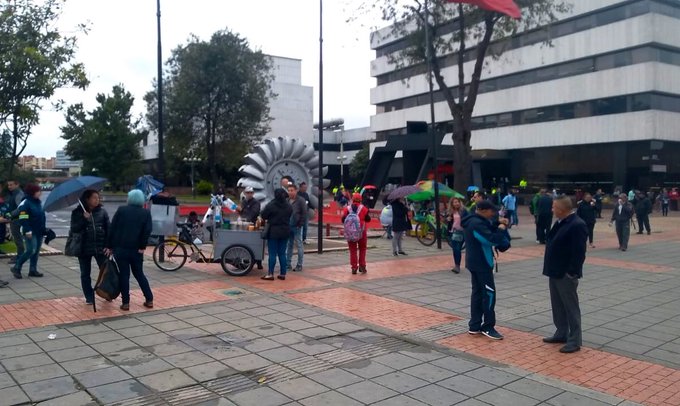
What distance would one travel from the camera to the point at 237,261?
11367mm

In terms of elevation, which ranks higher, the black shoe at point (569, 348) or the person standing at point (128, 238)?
the person standing at point (128, 238)

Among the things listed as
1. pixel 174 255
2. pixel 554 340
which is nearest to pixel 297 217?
pixel 174 255

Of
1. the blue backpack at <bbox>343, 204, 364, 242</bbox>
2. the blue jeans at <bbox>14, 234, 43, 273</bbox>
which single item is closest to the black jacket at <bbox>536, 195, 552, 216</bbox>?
the blue backpack at <bbox>343, 204, 364, 242</bbox>

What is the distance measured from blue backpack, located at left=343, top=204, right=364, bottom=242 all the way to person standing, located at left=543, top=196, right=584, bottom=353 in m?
5.28

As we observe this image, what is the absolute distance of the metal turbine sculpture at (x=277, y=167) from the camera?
51.6 ft

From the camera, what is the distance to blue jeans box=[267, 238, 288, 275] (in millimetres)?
10694

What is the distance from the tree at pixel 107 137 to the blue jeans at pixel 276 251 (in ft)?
156

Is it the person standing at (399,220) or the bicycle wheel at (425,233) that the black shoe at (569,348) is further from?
the bicycle wheel at (425,233)

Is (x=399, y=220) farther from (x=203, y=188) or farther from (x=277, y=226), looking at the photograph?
(x=203, y=188)

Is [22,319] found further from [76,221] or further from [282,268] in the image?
[282,268]

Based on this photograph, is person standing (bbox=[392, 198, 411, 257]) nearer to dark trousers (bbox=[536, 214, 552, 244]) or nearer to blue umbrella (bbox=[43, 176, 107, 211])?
dark trousers (bbox=[536, 214, 552, 244])

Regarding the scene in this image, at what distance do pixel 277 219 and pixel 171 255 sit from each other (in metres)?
2.77

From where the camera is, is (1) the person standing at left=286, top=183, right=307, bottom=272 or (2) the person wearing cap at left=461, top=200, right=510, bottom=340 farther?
(1) the person standing at left=286, top=183, right=307, bottom=272

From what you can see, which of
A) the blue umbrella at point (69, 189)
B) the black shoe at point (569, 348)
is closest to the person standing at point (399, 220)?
the blue umbrella at point (69, 189)
